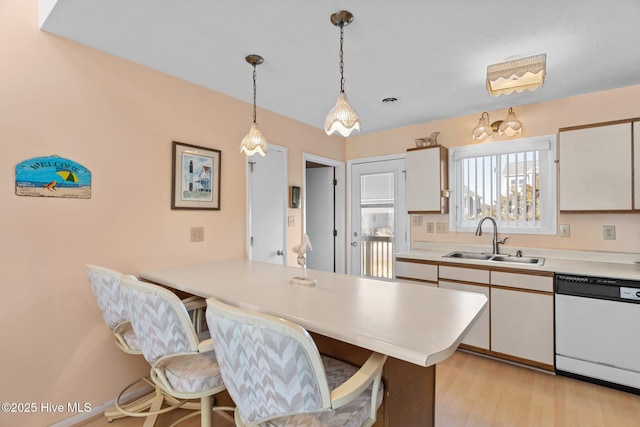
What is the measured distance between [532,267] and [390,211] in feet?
5.55

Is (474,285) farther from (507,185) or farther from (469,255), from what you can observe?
(507,185)

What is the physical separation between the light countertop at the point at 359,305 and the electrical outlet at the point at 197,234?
44 centimetres

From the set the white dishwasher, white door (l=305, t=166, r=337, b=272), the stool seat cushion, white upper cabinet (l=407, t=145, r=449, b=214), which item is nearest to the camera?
the stool seat cushion

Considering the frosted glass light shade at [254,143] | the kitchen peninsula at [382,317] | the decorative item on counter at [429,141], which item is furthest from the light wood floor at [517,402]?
the decorative item on counter at [429,141]

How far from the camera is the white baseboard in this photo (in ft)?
6.11

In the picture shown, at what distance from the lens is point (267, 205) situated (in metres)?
3.15

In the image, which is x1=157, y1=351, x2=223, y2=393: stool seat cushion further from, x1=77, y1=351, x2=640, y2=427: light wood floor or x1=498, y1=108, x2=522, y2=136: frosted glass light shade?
x1=498, y1=108, x2=522, y2=136: frosted glass light shade

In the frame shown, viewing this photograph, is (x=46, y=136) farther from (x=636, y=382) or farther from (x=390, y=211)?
(x=636, y=382)

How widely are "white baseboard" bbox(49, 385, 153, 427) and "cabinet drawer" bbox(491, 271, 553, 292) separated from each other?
115 inches

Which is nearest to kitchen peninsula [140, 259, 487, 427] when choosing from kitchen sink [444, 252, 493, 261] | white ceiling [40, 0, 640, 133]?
white ceiling [40, 0, 640, 133]

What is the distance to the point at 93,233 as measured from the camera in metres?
1.98

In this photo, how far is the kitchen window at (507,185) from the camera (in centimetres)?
291

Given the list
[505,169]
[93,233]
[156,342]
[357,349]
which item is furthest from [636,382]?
[93,233]

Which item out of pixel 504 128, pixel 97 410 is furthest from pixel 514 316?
pixel 97 410
